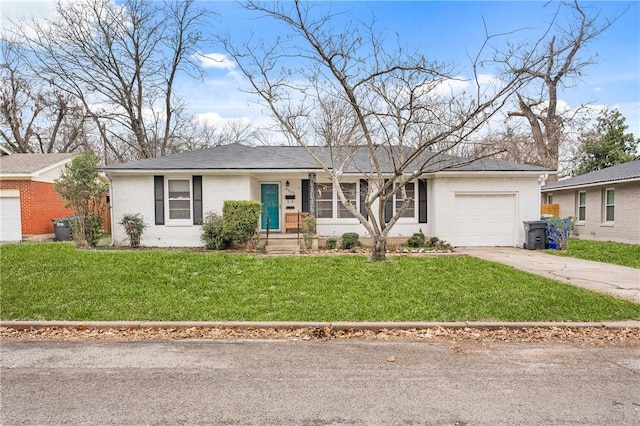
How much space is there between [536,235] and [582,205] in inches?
299

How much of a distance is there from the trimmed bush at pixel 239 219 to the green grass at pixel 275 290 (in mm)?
2158

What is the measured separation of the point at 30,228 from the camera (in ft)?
53.0

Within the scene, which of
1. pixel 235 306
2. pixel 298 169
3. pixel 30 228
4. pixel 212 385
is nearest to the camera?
pixel 212 385

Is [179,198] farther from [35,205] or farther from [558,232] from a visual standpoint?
[558,232]

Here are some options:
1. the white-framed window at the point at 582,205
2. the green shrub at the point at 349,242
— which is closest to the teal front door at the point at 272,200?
the green shrub at the point at 349,242

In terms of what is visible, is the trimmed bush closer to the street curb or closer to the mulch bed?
the street curb

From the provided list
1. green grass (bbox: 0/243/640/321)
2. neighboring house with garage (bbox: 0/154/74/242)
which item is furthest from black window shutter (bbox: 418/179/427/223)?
neighboring house with garage (bbox: 0/154/74/242)

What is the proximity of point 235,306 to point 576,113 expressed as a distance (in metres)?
27.6

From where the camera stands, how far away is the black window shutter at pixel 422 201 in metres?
14.2

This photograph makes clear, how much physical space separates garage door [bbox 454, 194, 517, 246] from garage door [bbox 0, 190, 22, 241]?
17701mm

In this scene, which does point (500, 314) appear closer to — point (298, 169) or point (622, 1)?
point (622, 1)

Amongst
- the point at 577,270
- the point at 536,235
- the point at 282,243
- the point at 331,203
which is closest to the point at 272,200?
the point at 331,203

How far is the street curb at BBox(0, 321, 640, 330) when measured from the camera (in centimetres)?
568

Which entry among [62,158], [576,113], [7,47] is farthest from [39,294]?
[576,113]
